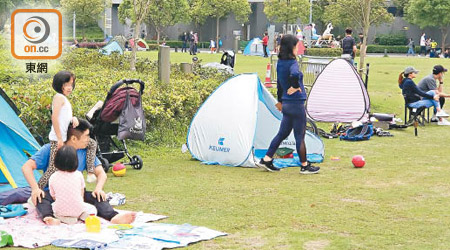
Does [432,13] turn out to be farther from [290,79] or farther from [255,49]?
[290,79]

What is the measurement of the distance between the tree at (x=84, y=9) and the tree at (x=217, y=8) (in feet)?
23.3

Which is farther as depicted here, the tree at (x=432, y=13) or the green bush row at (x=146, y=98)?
the tree at (x=432, y=13)

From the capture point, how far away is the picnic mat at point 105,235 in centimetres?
589

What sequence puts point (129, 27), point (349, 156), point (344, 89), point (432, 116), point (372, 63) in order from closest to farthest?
1. point (349, 156)
2. point (344, 89)
3. point (432, 116)
4. point (372, 63)
5. point (129, 27)

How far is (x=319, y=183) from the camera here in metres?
8.90

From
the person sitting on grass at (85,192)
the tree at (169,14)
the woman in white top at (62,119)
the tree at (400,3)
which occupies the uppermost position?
the tree at (400,3)

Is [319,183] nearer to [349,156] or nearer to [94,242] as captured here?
[349,156]

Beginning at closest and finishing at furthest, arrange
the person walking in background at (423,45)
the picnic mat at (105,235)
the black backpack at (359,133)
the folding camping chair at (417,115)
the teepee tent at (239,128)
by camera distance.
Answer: the picnic mat at (105,235) < the teepee tent at (239,128) < the black backpack at (359,133) < the folding camping chair at (417,115) < the person walking in background at (423,45)

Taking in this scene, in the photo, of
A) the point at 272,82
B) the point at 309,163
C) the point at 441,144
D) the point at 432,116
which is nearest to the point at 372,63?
the point at 272,82

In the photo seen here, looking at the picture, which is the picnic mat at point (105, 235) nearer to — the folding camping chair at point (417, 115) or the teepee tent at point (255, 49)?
the folding camping chair at point (417, 115)

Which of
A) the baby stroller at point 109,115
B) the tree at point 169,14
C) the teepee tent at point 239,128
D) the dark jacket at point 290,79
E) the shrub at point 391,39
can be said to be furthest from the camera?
the shrub at point 391,39

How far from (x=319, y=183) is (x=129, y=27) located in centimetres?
5426

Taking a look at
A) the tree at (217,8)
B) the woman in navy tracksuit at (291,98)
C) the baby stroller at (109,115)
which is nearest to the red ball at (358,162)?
the woman in navy tracksuit at (291,98)

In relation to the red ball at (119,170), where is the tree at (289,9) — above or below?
above
